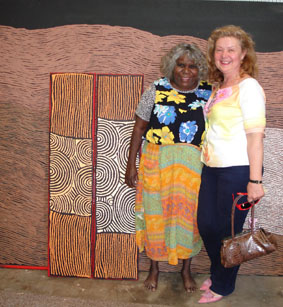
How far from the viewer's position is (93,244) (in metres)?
2.52

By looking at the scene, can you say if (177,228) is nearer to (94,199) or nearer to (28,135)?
(94,199)

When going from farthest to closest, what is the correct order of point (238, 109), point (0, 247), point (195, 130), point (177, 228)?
1. point (0, 247)
2. point (177, 228)
3. point (195, 130)
4. point (238, 109)

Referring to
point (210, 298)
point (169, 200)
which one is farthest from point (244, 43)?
point (210, 298)

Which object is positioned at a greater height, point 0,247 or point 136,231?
point 136,231

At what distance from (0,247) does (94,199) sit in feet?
3.12

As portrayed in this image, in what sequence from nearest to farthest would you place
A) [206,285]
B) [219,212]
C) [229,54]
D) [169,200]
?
[229,54], [219,212], [169,200], [206,285]

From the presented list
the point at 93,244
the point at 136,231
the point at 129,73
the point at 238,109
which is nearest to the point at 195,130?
the point at 238,109

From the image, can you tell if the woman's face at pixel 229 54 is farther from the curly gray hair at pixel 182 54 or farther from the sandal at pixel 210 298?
the sandal at pixel 210 298

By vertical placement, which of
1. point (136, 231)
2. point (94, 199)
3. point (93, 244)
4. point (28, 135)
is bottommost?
point (93, 244)

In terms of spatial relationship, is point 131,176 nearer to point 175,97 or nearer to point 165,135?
point 165,135

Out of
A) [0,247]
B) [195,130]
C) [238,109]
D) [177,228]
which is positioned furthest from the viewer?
[0,247]

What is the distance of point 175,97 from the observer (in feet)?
7.16

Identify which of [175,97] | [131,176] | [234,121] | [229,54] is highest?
[229,54]

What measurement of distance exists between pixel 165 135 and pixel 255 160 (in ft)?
2.07
